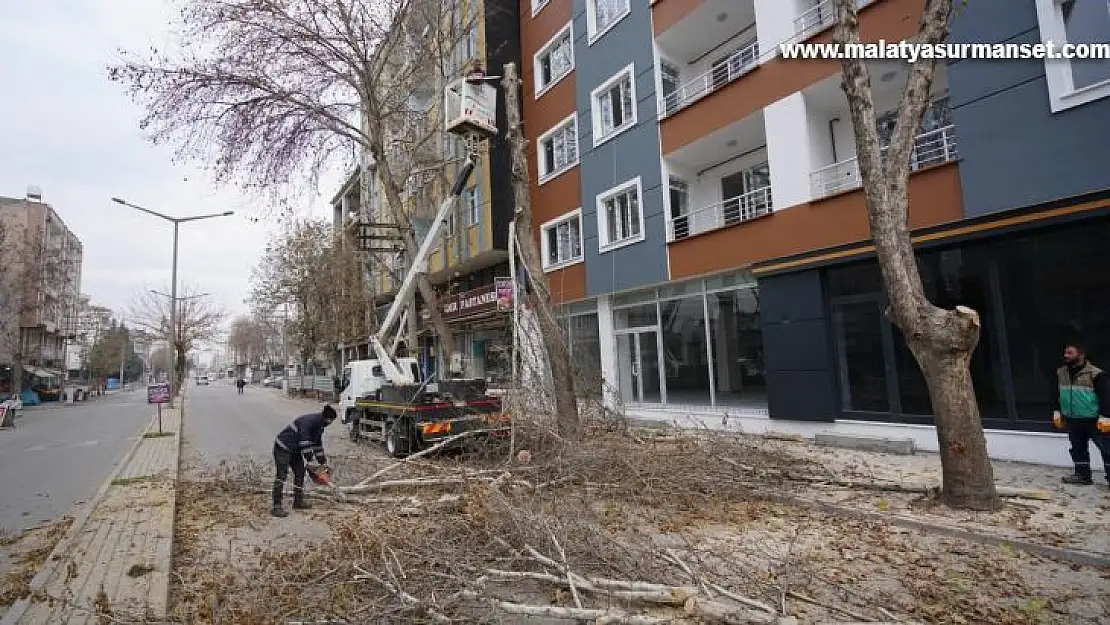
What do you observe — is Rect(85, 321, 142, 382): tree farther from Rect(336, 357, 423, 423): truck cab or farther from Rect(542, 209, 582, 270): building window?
Rect(542, 209, 582, 270): building window

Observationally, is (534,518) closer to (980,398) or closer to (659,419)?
(980,398)

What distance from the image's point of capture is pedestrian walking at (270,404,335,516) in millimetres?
7387

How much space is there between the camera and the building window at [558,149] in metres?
17.8

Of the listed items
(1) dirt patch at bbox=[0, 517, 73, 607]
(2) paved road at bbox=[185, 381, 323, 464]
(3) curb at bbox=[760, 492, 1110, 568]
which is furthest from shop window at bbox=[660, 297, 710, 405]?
(1) dirt patch at bbox=[0, 517, 73, 607]

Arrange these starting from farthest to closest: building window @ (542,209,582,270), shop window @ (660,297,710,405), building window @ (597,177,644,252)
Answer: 1. building window @ (542,209,582,270)
2. building window @ (597,177,644,252)
3. shop window @ (660,297,710,405)

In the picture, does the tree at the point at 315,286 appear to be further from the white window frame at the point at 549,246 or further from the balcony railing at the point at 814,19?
the balcony railing at the point at 814,19

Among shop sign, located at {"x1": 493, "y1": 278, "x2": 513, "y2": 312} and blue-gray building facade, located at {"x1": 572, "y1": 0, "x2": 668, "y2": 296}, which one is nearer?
shop sign, located at {"x1": 493, "y1": 278, "x2": 513, "y2": 312}

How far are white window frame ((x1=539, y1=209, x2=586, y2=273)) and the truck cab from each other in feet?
19.0

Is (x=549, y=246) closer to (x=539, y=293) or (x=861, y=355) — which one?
(x=539, y=293)

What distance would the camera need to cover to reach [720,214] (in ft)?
47.2

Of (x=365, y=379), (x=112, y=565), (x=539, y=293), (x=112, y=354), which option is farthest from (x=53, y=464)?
(x=112, y=354)

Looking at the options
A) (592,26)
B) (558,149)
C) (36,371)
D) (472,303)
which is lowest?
(36,371)

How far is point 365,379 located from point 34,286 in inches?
1399

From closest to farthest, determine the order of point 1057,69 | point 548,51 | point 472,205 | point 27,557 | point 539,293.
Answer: point 27,557 < point 1057,69 < point 539,293 < point 548,51 < point 472,205
